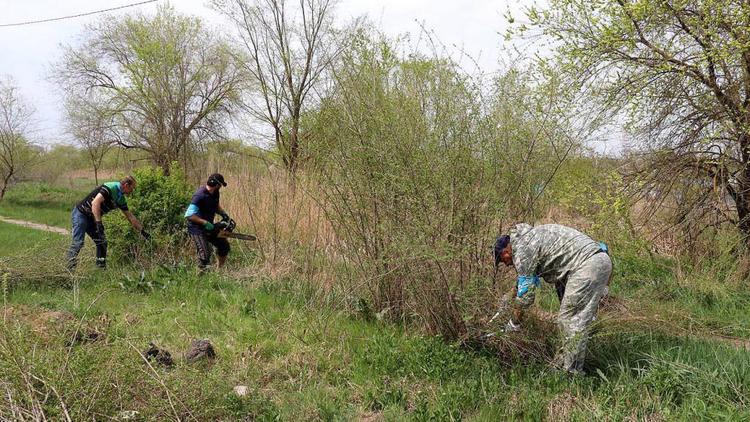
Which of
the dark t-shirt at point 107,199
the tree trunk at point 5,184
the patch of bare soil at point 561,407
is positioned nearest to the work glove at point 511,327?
the patch of bare soil at point 561,407

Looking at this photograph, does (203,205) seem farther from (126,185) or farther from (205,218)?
(126,185)

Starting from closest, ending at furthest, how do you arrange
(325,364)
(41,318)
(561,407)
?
(561,407)
(325,364)
(41,318)

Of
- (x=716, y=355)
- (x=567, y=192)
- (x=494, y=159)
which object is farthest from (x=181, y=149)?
(x=716, y=355)

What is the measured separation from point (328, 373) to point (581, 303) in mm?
2024

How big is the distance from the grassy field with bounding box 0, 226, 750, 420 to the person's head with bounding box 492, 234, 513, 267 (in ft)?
2.61

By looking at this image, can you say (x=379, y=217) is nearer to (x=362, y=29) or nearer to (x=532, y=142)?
(x=532, y=142)

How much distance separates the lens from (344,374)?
4.13 m

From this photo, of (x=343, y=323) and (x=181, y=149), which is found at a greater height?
(x=181, y=149)

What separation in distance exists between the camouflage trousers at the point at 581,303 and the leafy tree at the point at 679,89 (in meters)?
3.50

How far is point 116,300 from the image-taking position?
6.04 m

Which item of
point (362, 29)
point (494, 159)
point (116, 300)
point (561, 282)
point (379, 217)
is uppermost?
point (362, 29)

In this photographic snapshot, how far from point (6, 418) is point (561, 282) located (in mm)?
3889

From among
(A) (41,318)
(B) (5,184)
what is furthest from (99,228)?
(B) (5,184)

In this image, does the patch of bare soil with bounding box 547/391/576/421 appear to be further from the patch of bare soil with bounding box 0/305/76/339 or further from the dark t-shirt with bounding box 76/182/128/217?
the dark t-shirt with bounding box 76/182/128/217
